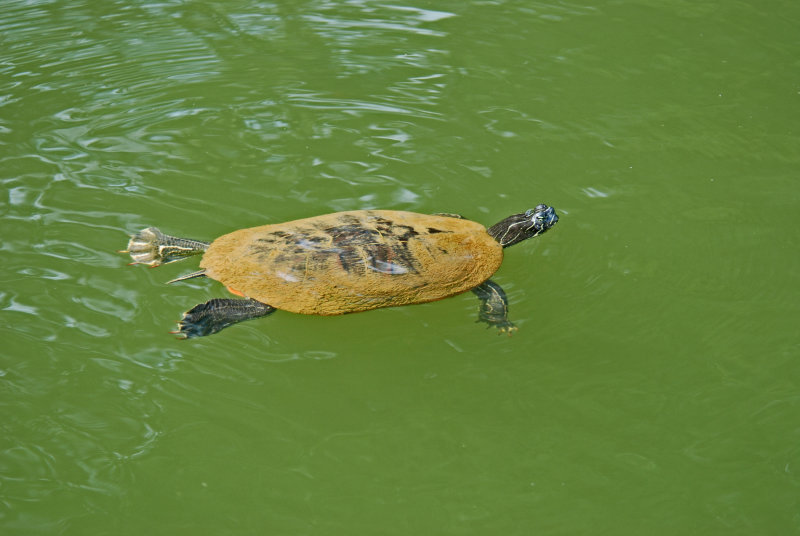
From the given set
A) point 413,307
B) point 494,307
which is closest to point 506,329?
point 494,307

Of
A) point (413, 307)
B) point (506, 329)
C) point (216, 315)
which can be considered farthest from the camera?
point (413, 307)

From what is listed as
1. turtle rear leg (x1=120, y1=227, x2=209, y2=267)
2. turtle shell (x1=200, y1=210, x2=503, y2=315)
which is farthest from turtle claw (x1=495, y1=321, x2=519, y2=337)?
turtle rear leg (x1=120, y1=227, x2=209, y2=267)

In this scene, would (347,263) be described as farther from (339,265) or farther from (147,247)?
(147,247)

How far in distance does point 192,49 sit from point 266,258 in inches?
120

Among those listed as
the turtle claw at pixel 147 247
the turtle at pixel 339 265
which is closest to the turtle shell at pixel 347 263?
Answer: the turtle at pixel 339 265

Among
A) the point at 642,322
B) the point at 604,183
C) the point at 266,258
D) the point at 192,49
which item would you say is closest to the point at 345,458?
the point at 266,258

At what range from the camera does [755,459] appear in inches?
113

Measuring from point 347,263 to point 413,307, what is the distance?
461 mm

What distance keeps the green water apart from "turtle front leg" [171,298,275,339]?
2.7 inches

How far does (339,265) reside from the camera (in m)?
3.23

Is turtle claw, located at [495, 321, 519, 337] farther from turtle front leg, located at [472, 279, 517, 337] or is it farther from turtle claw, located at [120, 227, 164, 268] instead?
turtle claw, located at [120, 227, 164, 268]

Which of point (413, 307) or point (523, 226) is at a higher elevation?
point (523, 226)

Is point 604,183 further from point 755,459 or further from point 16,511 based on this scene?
point 16,511

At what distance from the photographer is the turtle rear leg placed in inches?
142
